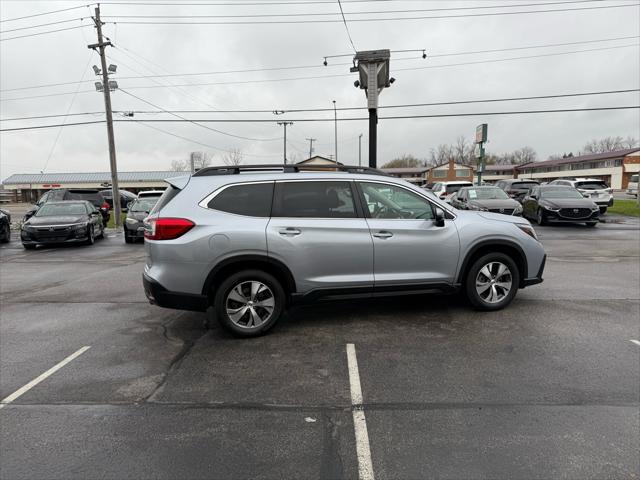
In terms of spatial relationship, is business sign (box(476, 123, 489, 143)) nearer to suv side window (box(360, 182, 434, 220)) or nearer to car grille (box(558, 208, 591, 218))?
car grille (box(558, 208, 591, 218))

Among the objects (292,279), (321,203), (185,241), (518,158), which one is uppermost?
(518,158)

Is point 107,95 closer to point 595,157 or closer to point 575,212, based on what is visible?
point 575,212

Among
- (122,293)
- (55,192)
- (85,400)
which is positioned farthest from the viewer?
(55,192)

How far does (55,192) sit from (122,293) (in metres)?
18.8

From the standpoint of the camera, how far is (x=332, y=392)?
3.44 metres

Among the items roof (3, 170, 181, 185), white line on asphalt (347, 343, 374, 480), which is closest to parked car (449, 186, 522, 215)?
white line on asphalt (347, 343, 374, 480)

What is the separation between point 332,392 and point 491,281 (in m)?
2.93

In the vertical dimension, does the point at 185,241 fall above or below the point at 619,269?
above

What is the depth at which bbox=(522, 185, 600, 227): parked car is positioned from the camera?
614 inches

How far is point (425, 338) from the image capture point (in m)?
4.57

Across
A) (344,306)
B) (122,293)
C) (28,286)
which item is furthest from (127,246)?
(344,306)

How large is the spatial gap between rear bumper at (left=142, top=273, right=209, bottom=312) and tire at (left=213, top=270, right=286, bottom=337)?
0.16 m

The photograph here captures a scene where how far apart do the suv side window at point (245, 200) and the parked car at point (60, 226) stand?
10.8m

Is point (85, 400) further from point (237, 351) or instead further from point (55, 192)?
point (55, 192)
